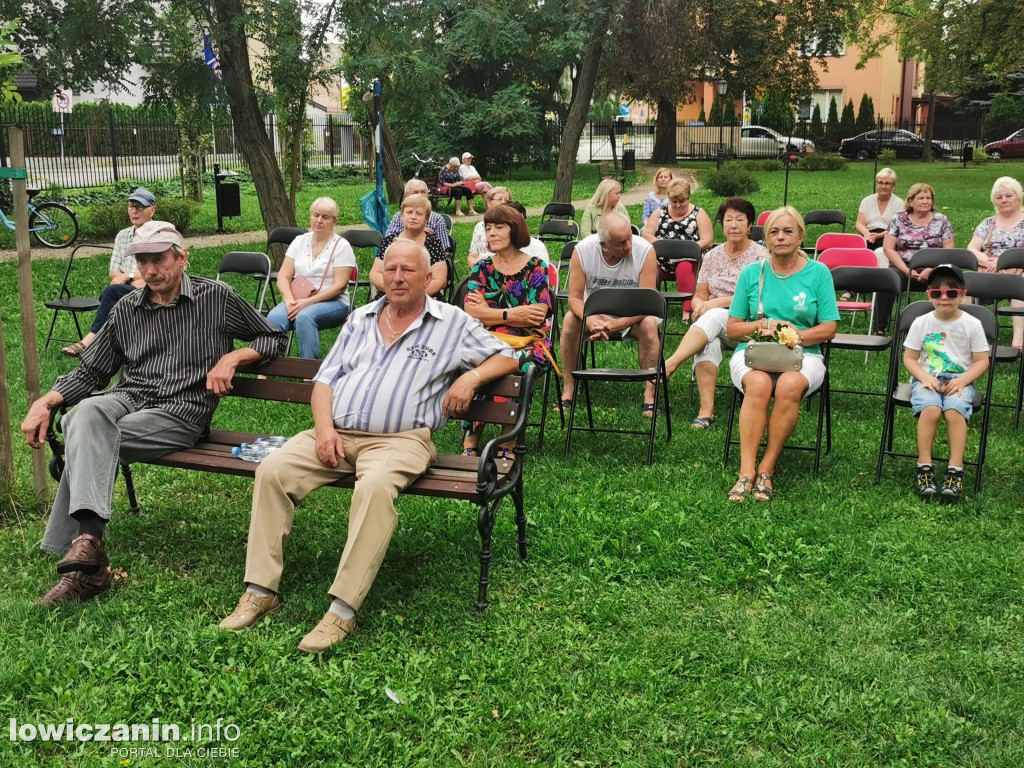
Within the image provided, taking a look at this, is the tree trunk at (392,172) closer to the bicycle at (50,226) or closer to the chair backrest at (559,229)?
the bicycle at (50,226)

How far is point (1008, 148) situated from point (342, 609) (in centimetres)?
4271

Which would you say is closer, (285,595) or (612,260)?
(285,595)

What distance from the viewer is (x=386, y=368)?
4715 millimetres

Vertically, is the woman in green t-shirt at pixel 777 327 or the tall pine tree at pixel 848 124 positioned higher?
the tall pine tree at pixel 848 124

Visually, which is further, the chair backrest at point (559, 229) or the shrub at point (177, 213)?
the shrub at point (177, 213)

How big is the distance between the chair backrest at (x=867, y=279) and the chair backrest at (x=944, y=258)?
1.39 m

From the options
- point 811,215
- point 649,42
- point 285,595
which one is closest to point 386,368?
point 285,595

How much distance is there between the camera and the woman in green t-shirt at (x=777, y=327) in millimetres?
5844

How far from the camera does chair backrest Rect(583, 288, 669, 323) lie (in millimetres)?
7039

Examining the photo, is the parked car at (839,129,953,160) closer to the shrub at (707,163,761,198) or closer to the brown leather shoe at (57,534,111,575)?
the shrub at (707,163,761,198)

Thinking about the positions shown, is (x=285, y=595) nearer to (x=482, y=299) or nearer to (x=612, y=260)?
(x=482, y=299)

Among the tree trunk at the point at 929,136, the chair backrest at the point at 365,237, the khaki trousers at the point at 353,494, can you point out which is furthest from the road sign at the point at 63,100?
the tree trunk at the point at 929,136

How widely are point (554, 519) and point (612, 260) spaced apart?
2.78 metres

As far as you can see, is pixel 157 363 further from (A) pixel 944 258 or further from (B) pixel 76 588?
(A) pixel 944 258
